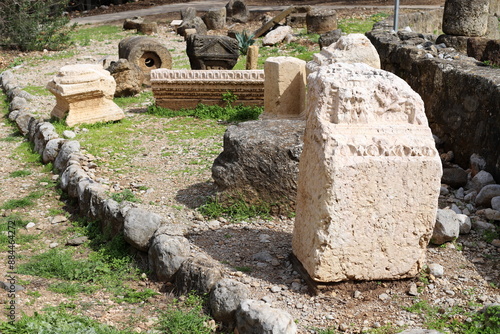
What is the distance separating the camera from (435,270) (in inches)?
181

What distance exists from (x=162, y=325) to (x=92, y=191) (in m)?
2.52

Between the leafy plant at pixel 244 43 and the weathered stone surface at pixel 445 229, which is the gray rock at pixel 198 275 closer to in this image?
the weathered stone surface at pixel 445 229

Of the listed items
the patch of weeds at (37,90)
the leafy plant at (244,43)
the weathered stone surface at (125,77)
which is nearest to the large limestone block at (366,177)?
the weathered stone surface at (125,77)

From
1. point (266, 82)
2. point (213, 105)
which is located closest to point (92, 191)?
point (266, 82)

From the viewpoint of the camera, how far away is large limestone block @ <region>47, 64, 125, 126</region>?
375 inches

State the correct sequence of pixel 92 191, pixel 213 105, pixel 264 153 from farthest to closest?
pixel 213 105, pixel 92 191, pixel 264 153

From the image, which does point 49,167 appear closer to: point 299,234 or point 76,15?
point 299,234

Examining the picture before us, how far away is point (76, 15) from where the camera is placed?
26016 mm

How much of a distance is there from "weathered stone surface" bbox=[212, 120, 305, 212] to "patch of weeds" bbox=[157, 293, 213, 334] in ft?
5.19

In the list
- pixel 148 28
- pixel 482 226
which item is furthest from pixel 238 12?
pixel 482 226

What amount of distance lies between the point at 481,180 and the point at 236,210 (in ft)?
7.92

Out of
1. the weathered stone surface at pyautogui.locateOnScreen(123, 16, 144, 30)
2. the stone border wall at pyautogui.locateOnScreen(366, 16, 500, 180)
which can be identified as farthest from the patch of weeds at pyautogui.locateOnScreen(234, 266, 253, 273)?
the weathered stone surface at pyautogui.locateOnScreen(123, 16, 144, 30)

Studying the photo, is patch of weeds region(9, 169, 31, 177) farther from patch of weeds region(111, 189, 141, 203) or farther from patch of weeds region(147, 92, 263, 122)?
patch of weeds region(147, 92, 263, 122)

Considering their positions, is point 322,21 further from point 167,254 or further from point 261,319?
point 261,319
